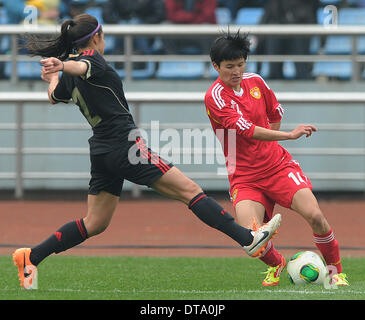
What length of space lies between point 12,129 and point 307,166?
477cm

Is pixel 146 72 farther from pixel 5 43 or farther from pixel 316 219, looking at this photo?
pixel 316 219

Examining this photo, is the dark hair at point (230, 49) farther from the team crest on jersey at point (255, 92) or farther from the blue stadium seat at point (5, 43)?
the blue stadium seat at point (5, 43)

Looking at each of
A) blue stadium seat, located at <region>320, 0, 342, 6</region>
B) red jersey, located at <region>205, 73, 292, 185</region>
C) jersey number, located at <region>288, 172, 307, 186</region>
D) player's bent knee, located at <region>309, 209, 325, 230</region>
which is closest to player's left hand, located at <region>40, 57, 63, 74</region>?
red jersey, located at <region>205, 73, 292, 185</region>

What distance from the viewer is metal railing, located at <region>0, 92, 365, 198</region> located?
45.4 ft

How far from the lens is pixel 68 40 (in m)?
6.89

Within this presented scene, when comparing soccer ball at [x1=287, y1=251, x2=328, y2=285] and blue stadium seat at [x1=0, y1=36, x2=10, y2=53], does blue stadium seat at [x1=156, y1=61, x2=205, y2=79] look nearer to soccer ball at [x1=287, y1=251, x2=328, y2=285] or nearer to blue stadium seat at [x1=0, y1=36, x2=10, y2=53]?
blue stadium seat at [x1=0, y1=36, x2=10, y2=53]

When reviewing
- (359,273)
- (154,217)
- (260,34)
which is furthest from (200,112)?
(359,273)

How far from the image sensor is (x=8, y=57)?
1415 cm

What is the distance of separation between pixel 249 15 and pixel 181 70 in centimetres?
200

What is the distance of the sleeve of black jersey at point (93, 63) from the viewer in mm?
6445

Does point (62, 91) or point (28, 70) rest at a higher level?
point (62, 91)

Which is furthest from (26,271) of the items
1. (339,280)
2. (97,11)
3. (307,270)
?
(97,11)

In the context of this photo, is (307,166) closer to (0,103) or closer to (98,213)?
(0,103)

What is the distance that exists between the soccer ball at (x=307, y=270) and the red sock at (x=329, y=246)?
9cm
